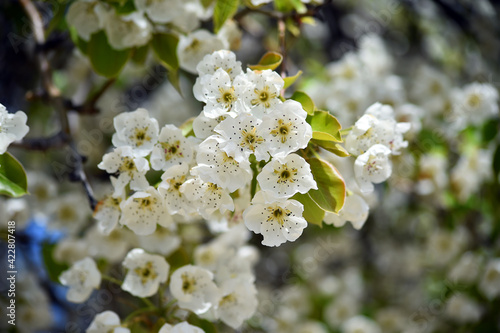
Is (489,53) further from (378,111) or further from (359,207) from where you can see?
(359,207)

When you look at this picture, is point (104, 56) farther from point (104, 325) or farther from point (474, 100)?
point (474, 100)

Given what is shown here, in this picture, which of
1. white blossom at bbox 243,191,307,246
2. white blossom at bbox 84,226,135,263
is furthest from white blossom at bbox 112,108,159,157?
white blossom at bbox 84,226,135,263

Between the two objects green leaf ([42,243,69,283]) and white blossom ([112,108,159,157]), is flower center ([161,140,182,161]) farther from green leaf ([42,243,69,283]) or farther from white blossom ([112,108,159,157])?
green leaf ([42,243,69,283])

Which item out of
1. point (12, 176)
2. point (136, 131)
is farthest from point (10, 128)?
point (136, 131)

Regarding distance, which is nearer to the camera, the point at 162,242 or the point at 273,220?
the point at 273,220

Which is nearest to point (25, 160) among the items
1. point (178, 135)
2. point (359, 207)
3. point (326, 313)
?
point (326, 313)

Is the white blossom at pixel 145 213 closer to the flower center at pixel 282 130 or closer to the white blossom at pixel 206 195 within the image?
the white blossom at pixel 206 195

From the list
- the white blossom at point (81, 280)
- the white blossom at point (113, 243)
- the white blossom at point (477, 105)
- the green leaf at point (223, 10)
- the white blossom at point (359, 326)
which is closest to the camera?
the white blossom at point (81, 280)

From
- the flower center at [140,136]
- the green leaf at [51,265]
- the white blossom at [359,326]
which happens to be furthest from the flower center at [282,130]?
the white blossom at [359,326]
